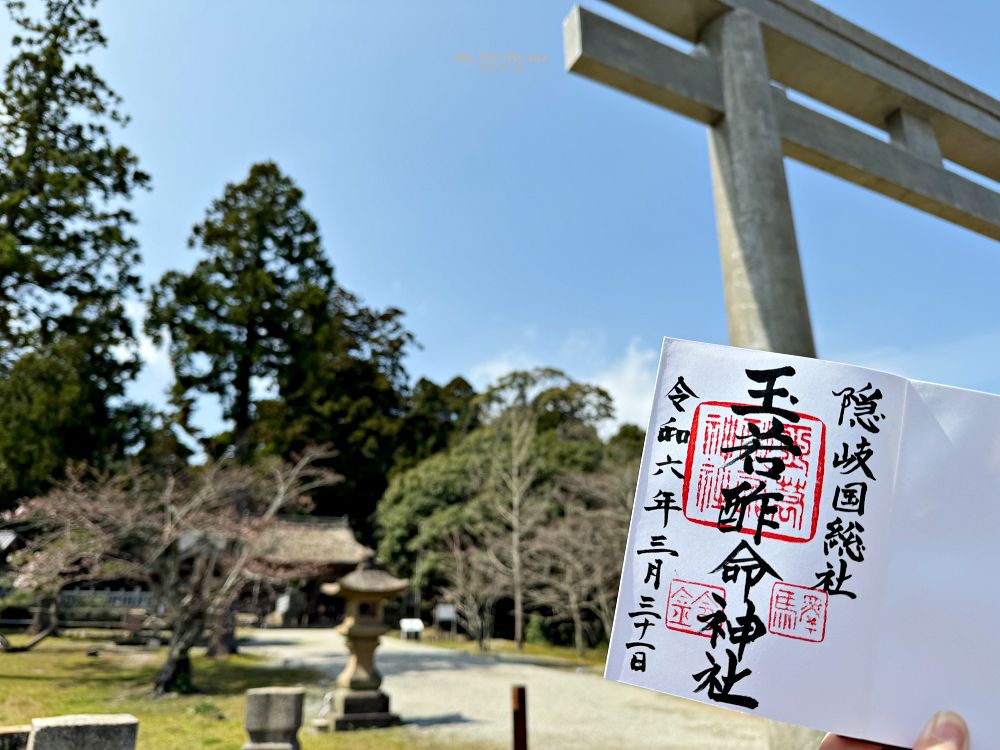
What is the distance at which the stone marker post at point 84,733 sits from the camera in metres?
2.83

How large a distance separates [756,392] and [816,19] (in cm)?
415

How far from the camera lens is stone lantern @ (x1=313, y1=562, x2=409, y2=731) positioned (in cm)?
750

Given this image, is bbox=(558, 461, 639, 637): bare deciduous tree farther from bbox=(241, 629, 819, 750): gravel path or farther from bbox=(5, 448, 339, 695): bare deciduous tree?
bbox=(5, 448, 339, 695): bare deciduous tree

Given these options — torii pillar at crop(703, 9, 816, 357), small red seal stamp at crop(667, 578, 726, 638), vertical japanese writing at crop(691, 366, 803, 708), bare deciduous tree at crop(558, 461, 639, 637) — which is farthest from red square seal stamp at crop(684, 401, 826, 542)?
bare deciduous tree at crop(558, 461, 639, 637)

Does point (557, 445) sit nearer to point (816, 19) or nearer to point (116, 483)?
point (116, 483)

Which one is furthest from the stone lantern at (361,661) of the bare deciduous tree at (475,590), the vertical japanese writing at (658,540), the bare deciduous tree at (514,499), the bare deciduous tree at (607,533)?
the bare deciduous tree at (514,499)

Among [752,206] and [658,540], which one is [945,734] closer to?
[658,540]

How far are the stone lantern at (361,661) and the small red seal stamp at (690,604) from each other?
7746mm

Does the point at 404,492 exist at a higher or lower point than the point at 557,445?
lower

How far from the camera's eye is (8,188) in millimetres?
9594

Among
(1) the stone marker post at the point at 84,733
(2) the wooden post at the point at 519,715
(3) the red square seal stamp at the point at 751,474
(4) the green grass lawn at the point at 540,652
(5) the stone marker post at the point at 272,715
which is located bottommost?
(4) the green grass lawn at the point at 540,652

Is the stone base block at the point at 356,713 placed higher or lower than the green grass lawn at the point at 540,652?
higher

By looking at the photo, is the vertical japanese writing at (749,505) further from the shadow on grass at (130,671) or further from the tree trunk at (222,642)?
the tree trunk at (222,642)

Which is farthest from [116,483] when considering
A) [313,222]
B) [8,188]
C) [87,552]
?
[313,222]
